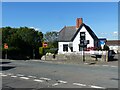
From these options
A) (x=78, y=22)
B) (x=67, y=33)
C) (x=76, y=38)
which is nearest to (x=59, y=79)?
(x=76, y=38)

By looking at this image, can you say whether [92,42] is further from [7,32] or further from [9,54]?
[7,32]

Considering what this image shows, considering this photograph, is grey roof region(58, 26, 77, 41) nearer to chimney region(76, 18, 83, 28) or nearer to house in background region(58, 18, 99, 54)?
house in background region(58, 18, 99, 54)


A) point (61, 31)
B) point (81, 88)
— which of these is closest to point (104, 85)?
point (81, 88)

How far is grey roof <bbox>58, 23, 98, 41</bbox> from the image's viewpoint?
5534 centimetres

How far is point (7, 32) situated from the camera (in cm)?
8612

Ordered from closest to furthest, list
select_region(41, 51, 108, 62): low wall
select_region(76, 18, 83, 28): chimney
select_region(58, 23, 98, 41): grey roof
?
select_region(41, 51, 108, 62): low wall → select_region(58, 23, 98, 41): grey roof → select_region(76, 18, 83, 28): chimney

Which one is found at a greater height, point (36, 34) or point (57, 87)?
point (36, 34)

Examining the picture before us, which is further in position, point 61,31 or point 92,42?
point 61,31

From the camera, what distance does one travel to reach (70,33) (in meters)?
57.3

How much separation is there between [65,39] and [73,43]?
2.04 m

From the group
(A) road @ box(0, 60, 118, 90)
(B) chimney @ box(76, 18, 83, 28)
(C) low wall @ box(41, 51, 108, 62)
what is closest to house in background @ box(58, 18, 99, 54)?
(B) chimney @ box(76, 18, 83, 28)

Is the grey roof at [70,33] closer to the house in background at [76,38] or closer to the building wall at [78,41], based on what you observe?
the house in background at [76,38]

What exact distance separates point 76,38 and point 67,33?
314 cm

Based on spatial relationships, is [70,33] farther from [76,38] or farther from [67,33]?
[76,38]
